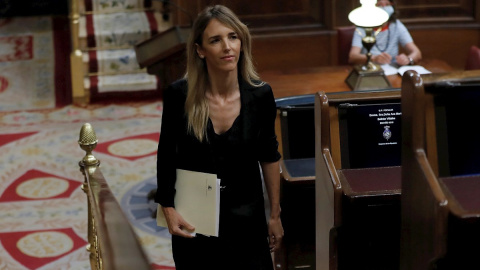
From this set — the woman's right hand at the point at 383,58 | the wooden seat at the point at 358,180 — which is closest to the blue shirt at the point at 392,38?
the woman's right hand at the point at 383,58

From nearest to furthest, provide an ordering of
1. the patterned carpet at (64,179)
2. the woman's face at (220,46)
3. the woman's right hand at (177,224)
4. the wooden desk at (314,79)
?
the woman's face at (220,46) < the woman's right hand at (177,224) < the patterned carpet at (64,179) < the wooden desk at (314,79)

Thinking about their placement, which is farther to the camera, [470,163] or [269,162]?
[269,162]

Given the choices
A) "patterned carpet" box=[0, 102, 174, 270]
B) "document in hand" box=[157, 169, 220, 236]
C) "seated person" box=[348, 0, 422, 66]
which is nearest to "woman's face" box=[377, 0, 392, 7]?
"seated person" box=[348, 0, 422, 66]

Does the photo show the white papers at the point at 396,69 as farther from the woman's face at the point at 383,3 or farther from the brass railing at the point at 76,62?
the brass railing at the point at 76,62

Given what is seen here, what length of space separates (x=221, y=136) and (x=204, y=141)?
2.3 inches

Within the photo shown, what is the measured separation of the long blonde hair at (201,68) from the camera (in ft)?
8.57

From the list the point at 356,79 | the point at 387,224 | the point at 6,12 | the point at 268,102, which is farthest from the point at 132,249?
the point at 6,12

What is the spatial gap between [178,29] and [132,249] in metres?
4.02

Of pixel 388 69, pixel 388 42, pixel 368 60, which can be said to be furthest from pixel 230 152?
pixel 388 42

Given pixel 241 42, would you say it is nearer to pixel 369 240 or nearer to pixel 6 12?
pixel 369 240

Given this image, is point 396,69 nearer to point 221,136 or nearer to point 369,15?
point 369,15

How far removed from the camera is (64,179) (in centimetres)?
591

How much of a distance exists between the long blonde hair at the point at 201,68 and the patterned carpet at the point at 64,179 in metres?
2.20

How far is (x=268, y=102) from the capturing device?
8.83 ft
